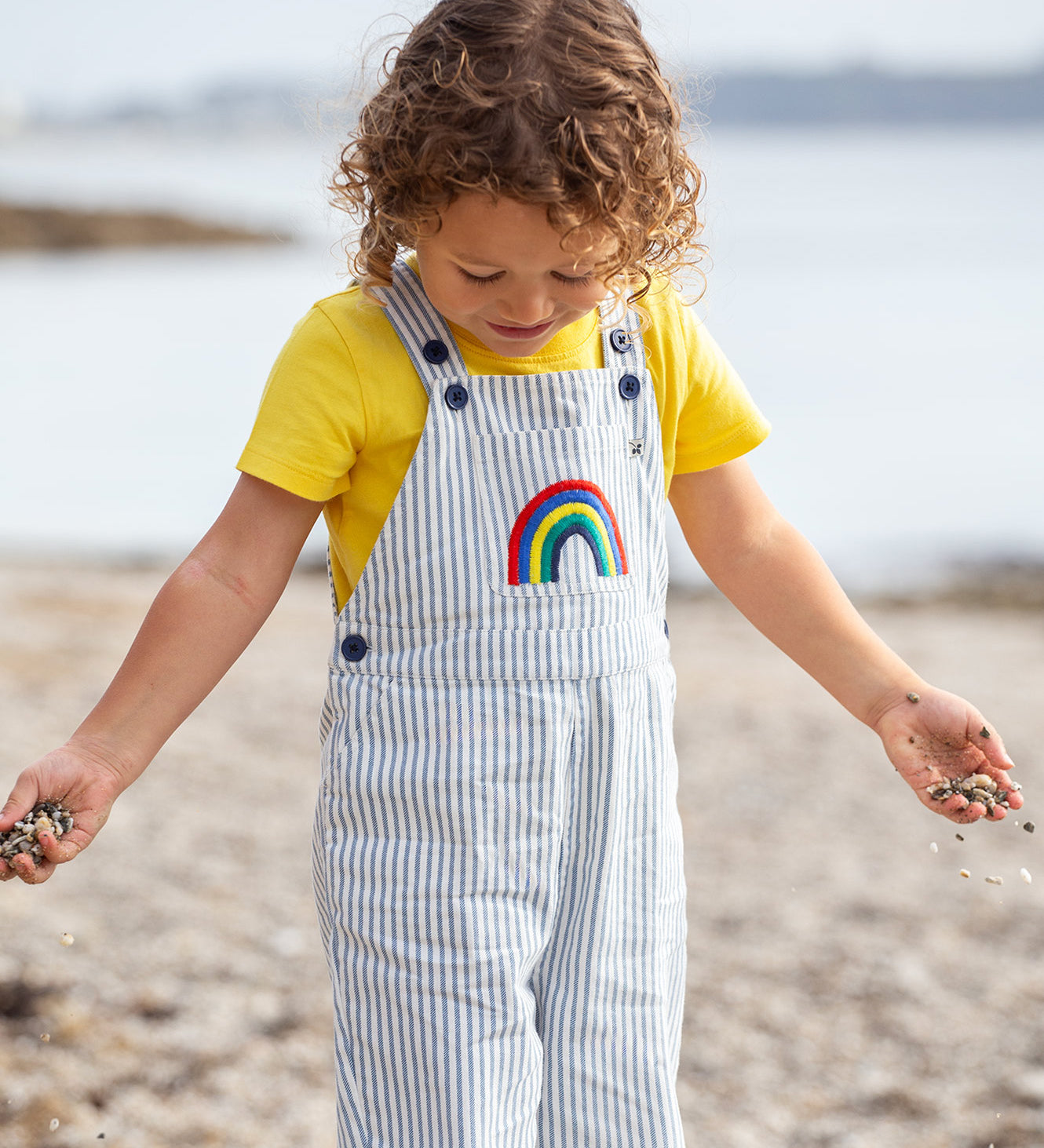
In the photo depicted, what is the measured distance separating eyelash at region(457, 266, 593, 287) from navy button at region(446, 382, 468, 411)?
0.11 metres

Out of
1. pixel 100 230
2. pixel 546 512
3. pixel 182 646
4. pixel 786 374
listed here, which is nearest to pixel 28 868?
pixel 182 646

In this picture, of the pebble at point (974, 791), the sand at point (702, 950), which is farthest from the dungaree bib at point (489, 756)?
the sand at point (702, 950)

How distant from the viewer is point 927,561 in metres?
6.36

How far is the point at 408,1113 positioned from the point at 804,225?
61.1 feet

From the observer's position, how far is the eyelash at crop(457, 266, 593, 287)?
1.21m

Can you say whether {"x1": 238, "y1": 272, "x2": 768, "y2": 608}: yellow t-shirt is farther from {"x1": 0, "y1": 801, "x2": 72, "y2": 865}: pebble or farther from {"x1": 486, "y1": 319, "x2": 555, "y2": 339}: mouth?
{"x1": 0, "y1": 801, "x2": 72, "y2": 865}: pebble

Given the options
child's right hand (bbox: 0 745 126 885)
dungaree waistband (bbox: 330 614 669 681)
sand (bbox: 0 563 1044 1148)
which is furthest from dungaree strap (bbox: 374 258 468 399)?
sand (bbox: 0 563 1044 1148)

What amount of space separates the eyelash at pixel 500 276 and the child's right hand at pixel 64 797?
1.87 feet

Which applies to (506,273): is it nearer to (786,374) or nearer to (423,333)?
(423,333)

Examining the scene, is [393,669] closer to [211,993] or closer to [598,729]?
[598,729]

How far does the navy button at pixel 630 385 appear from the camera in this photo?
4.44ft

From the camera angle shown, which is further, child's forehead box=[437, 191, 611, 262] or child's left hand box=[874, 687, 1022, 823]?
child's left hand box=[874, 687, 1022, 823]

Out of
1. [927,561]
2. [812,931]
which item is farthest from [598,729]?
[927,561]

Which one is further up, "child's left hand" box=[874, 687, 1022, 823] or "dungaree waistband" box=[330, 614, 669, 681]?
"dungaree waistband" box=[330, 614, 669, 681]
